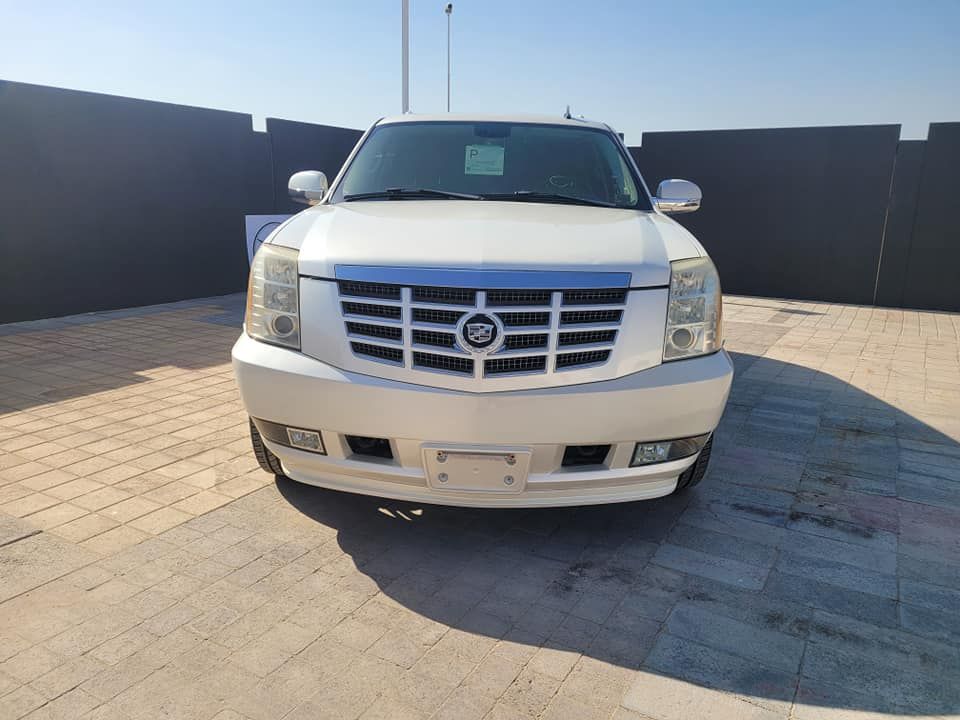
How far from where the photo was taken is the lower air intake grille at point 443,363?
2637mm

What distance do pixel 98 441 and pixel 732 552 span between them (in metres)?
3.65

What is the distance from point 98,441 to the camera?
4.23 metres

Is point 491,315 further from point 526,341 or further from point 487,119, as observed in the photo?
point 487,119

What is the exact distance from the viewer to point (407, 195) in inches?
148

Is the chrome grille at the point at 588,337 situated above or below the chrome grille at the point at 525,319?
below

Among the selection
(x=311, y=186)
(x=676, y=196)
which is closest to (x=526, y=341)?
(x=676, y=196)

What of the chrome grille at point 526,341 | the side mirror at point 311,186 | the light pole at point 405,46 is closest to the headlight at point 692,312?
the chrome grille at point 526,341

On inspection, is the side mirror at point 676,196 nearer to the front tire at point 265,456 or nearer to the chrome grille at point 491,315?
the chrome grille at point 491,315

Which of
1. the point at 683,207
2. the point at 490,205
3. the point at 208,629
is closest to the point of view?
the point at 208,629

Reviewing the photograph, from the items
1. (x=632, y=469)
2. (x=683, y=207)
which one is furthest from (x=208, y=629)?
(x=683, y=207)

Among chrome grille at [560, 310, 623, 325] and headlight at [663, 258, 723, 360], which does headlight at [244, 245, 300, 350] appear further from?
headlight at [663, 258, 723, 360]

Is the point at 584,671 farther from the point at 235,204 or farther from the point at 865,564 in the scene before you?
the point at 235,204

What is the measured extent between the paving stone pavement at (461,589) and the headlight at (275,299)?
93 centimetres

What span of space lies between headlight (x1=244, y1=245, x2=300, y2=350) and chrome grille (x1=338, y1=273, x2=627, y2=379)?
277 millimetres
